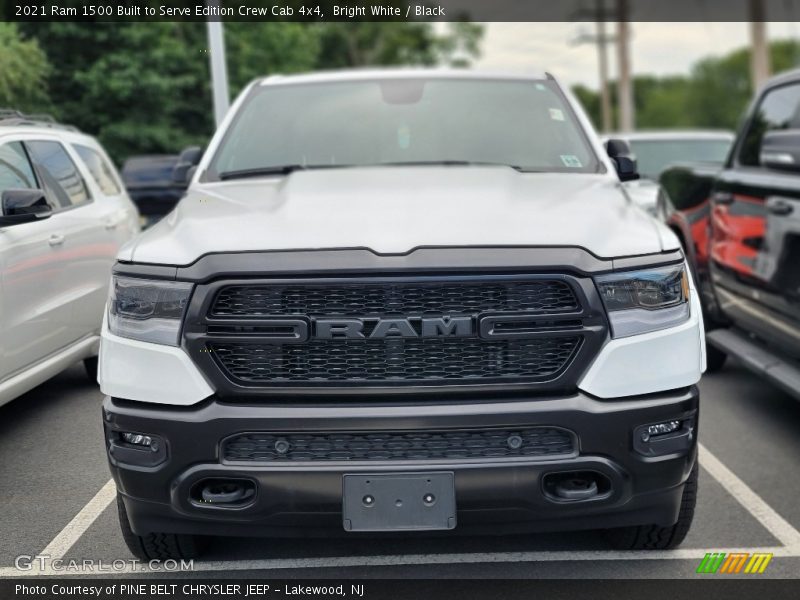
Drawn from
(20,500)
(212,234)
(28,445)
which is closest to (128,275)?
(212,234)

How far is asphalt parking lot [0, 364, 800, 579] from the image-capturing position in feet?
13.0

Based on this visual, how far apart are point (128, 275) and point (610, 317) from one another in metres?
1.58

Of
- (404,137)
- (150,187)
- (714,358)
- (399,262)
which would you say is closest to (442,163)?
(404,137)

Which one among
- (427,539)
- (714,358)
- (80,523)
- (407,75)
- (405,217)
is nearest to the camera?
(405,217)

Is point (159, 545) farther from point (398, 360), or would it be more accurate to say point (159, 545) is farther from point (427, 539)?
point (398, 360)

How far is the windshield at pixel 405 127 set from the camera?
487 centimetres

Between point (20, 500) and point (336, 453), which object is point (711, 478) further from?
point (20, 500)

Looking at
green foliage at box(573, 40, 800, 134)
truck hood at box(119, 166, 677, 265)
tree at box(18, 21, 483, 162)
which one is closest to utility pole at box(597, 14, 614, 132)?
tree at box(18, 21, 483, 162)

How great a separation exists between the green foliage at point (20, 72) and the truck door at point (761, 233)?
8249 mm

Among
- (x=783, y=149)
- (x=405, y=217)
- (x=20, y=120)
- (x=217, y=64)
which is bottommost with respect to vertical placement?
(x=405, y=217)

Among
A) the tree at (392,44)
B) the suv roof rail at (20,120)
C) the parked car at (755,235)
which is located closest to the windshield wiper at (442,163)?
the parked car at (755,235)

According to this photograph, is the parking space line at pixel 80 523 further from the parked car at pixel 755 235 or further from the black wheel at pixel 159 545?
the parked car at pixel 755 235

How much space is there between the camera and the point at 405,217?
11.9ft

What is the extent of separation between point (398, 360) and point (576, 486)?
2.36 feet
